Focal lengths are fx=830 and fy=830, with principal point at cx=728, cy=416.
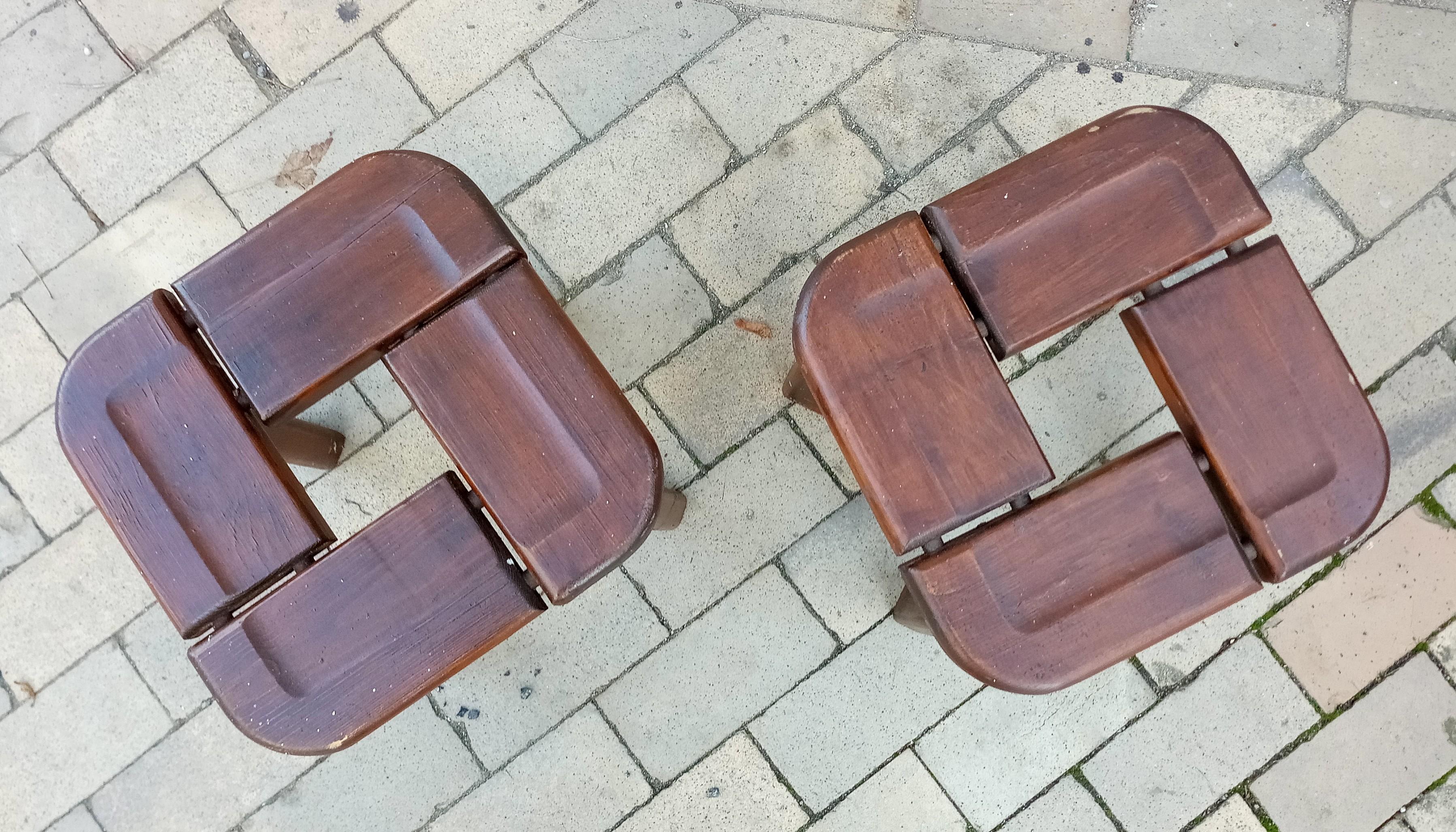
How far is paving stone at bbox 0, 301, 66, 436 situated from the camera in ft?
7.30

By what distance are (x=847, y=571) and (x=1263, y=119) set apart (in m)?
1.65

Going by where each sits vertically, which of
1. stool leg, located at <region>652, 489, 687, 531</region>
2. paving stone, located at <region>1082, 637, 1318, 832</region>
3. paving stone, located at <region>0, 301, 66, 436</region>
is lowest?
paving stone, located at <region>1082, 637, 1318, 832</region>

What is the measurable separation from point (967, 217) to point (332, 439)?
5.30ft

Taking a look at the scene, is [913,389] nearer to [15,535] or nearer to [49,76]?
[15,535]

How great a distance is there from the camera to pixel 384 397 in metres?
2.20

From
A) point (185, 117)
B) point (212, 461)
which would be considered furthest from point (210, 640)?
point (185, 117)

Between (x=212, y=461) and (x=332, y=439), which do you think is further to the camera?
(x=332, y=439)

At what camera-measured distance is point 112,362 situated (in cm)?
151

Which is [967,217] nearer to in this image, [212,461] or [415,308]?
[415,308]

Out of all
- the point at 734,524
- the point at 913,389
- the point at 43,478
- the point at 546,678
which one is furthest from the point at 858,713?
the point at 43,478

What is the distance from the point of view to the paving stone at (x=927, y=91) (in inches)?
87.9

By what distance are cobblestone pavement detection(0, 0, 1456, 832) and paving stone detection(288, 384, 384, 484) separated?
12mm

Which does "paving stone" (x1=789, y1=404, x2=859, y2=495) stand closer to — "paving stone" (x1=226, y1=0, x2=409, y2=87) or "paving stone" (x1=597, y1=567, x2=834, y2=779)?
"paving stone" (x1=597, y1=567, x2=834, y2=779)

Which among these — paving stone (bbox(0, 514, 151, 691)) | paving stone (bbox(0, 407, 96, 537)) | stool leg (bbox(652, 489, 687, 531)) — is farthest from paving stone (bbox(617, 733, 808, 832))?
paving stone (bbox(0, 407, 96, 537))
